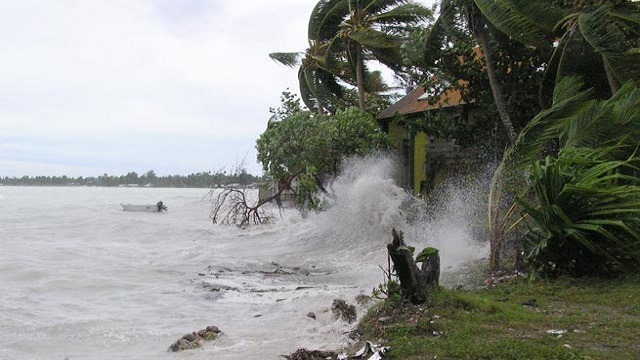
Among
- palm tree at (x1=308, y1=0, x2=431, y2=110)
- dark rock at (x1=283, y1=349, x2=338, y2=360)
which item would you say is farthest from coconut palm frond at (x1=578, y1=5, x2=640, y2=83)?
palm tree at (x1=308, y1=0, x2=431, y2=110)

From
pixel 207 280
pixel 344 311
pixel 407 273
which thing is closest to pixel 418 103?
pixel 207 280

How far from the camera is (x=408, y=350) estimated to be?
5133 mm

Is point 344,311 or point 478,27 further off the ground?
point 478,27

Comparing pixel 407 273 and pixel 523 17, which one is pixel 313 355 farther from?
pixel 523 17

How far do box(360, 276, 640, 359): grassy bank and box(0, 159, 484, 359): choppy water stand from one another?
83cm

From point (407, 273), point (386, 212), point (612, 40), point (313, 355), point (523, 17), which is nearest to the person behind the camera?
point (313, 355)

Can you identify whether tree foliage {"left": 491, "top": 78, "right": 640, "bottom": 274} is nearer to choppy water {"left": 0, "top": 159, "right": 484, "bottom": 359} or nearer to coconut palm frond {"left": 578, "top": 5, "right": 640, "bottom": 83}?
coconut palm frond {"left": 578, "top": 5, "right": 640, "bottom": 83}

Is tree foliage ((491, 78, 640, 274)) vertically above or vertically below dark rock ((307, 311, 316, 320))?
above

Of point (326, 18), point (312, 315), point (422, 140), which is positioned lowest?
point (312, 315)

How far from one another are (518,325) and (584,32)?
7136 millimetres

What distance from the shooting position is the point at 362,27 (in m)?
20.3

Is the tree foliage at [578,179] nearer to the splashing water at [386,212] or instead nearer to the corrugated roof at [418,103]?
the splashing water at [386,212]

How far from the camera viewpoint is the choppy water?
768 cm

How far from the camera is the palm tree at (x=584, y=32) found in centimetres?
1066
